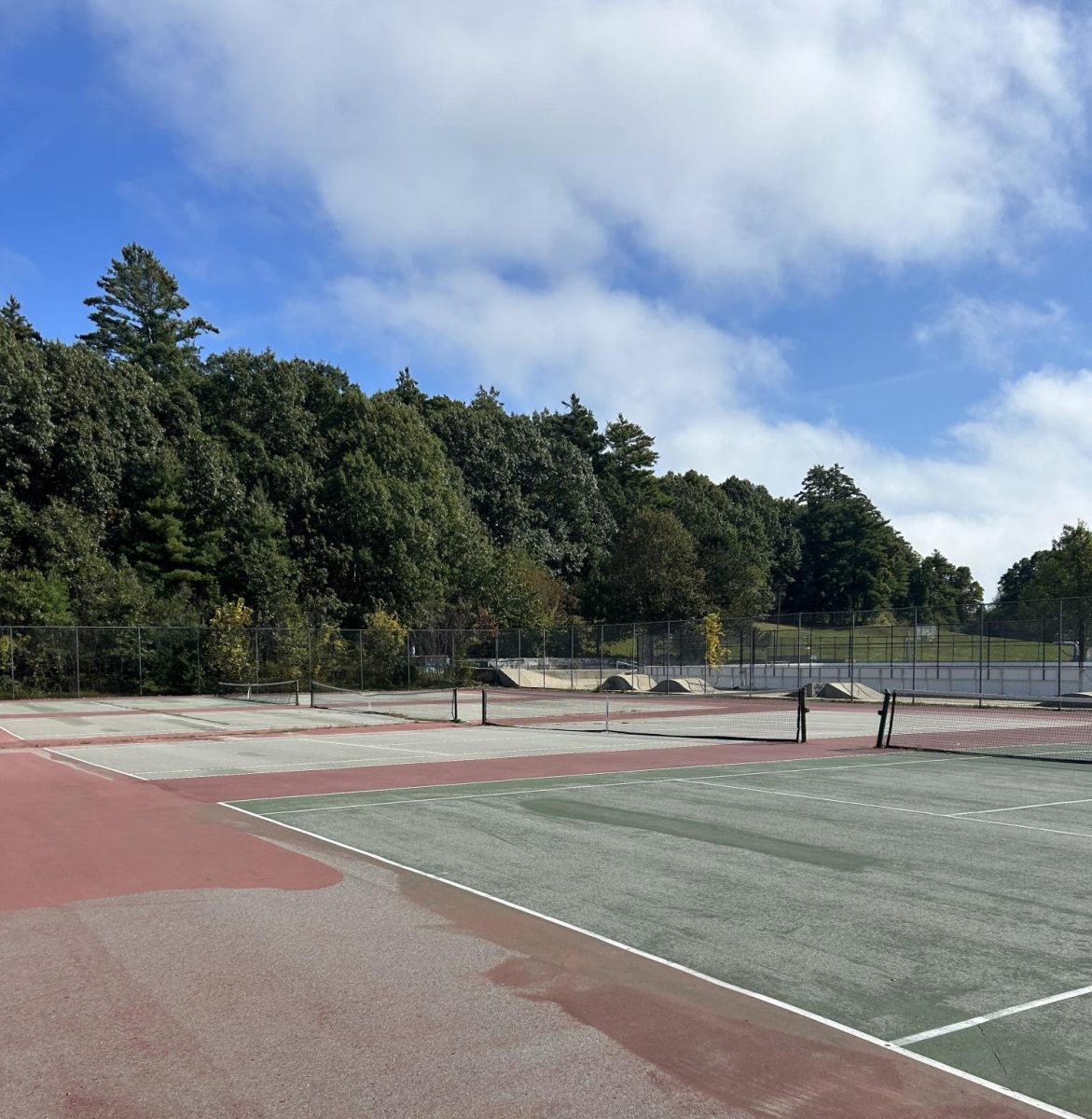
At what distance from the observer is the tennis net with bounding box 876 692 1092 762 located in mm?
21156

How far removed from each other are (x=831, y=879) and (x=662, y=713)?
26794mm

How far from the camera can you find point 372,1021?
545 cm

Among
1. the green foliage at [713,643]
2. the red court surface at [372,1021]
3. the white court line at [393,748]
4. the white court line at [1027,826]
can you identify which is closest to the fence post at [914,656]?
the green foliage at [713,643]

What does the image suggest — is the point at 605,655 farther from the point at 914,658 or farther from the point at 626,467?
the point at 626,467

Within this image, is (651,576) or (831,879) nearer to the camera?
(831,879)

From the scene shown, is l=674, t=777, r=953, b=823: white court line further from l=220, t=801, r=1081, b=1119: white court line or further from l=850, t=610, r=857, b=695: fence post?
l=850, t=610, r=857, b=695: fence post

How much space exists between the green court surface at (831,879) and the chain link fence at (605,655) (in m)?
30.1

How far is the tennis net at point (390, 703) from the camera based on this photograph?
31766 mm

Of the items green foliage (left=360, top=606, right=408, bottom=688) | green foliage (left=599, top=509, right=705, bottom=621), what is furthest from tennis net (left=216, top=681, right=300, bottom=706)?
green foliage (left=599, top=509, right=705, bottom=621)

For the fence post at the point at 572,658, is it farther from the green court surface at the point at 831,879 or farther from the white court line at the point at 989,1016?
the white court line at the point at 989,1016

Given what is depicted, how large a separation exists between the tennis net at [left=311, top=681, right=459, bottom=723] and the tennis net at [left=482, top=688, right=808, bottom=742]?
1.62m

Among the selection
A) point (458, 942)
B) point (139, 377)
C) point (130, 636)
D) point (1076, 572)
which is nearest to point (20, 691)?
point (130, 636)

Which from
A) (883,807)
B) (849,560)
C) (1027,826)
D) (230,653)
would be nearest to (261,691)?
(230,653)

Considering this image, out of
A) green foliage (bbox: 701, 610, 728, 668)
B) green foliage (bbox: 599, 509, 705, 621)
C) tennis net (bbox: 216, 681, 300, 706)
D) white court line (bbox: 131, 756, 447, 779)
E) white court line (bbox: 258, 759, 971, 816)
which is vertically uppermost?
green foliage (bbox: 599, 509, 705, 621)
